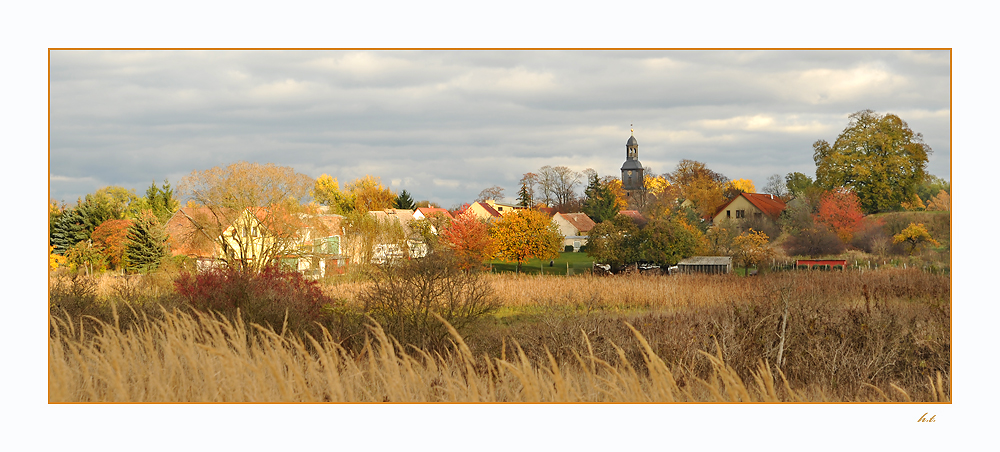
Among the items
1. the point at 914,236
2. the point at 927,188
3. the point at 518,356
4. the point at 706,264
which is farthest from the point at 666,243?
the point at 518,356

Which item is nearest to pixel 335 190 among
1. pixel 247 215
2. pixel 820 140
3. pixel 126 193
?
pixel 126 193

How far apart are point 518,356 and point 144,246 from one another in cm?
1747

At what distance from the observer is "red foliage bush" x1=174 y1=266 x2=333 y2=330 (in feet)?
32.8

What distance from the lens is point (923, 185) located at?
27.9m

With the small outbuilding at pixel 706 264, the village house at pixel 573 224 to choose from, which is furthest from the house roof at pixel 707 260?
the village house at pixel 573 224

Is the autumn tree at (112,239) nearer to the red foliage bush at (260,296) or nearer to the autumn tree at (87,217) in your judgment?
the autumn tree at (87,217)

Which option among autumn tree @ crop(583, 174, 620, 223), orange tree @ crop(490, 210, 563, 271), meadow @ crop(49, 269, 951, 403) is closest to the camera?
meadow @ crop(49, 269, 951, 403)

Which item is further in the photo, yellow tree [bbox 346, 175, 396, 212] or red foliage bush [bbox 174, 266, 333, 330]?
yellow tree [bbox 346, 175, 396, 212]

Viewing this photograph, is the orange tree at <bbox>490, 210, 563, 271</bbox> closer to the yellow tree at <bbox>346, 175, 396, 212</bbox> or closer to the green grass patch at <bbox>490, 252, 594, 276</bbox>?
the green grass patch at <bbox>490, 252, 594, 276</bbox>

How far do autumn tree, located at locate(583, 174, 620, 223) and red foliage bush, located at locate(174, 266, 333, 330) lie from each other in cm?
3650

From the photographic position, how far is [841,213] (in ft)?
98.5

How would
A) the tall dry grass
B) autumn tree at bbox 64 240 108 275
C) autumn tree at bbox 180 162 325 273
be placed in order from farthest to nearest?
autumn tree at bbox 180 162 325 273, autumn tree at bbox 64 240 108 275, the tall dry grass

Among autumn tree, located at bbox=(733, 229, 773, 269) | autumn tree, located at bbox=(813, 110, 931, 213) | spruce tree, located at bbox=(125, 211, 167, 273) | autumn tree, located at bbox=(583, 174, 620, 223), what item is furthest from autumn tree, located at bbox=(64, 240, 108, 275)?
autumn tree, located at bbox=(583, 174, 620, 223)
